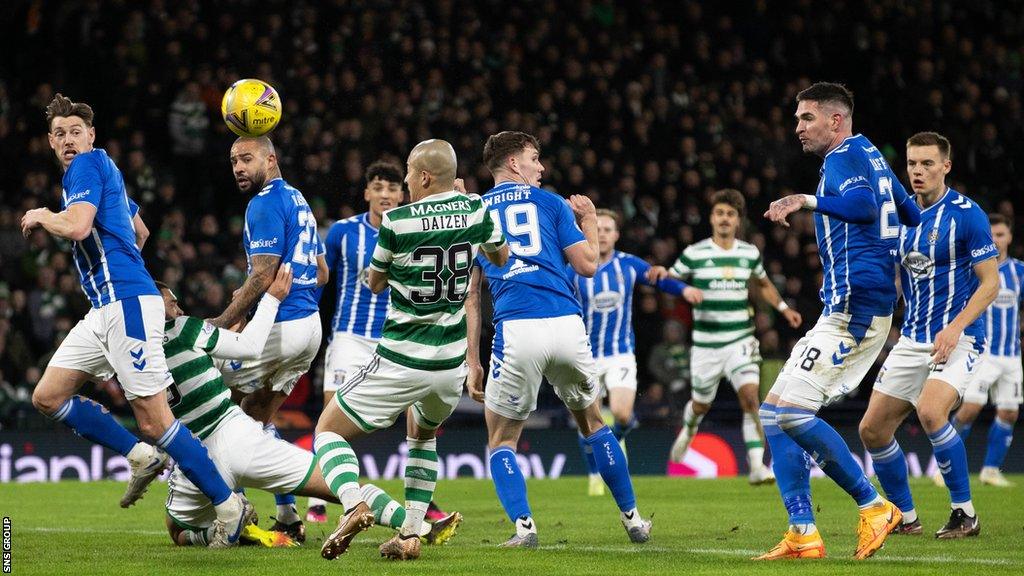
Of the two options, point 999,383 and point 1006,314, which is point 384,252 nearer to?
point 1006,314

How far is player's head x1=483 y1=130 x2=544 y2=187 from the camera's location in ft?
26.9

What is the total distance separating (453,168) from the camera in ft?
23.6

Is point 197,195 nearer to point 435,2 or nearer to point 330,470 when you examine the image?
point 435,2

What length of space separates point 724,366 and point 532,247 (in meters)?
6.74

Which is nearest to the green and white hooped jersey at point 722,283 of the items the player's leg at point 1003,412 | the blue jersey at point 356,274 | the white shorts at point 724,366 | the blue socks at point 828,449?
the white shorts at point 724,366

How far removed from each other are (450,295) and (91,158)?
2425mm

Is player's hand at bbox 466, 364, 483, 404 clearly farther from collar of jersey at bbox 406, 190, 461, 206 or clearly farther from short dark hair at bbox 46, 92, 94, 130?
short dark hair at bbox 46, 92, 94, 130

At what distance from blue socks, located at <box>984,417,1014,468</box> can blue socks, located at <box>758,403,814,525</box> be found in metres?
7.20

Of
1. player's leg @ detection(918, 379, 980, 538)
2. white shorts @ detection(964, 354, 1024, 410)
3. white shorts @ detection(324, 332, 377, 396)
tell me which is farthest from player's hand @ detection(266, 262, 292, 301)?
white shorts @ detection(964, 354, 1024, 410)

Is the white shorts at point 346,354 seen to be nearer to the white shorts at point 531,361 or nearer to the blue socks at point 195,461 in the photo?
the white shorts at point 531,361

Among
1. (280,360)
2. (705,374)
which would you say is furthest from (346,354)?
(705,374)

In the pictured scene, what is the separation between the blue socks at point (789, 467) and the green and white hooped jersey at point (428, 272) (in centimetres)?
186

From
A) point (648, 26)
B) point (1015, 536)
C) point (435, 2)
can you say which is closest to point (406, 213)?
point (1015, 536)

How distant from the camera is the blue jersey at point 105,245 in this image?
311 inches
